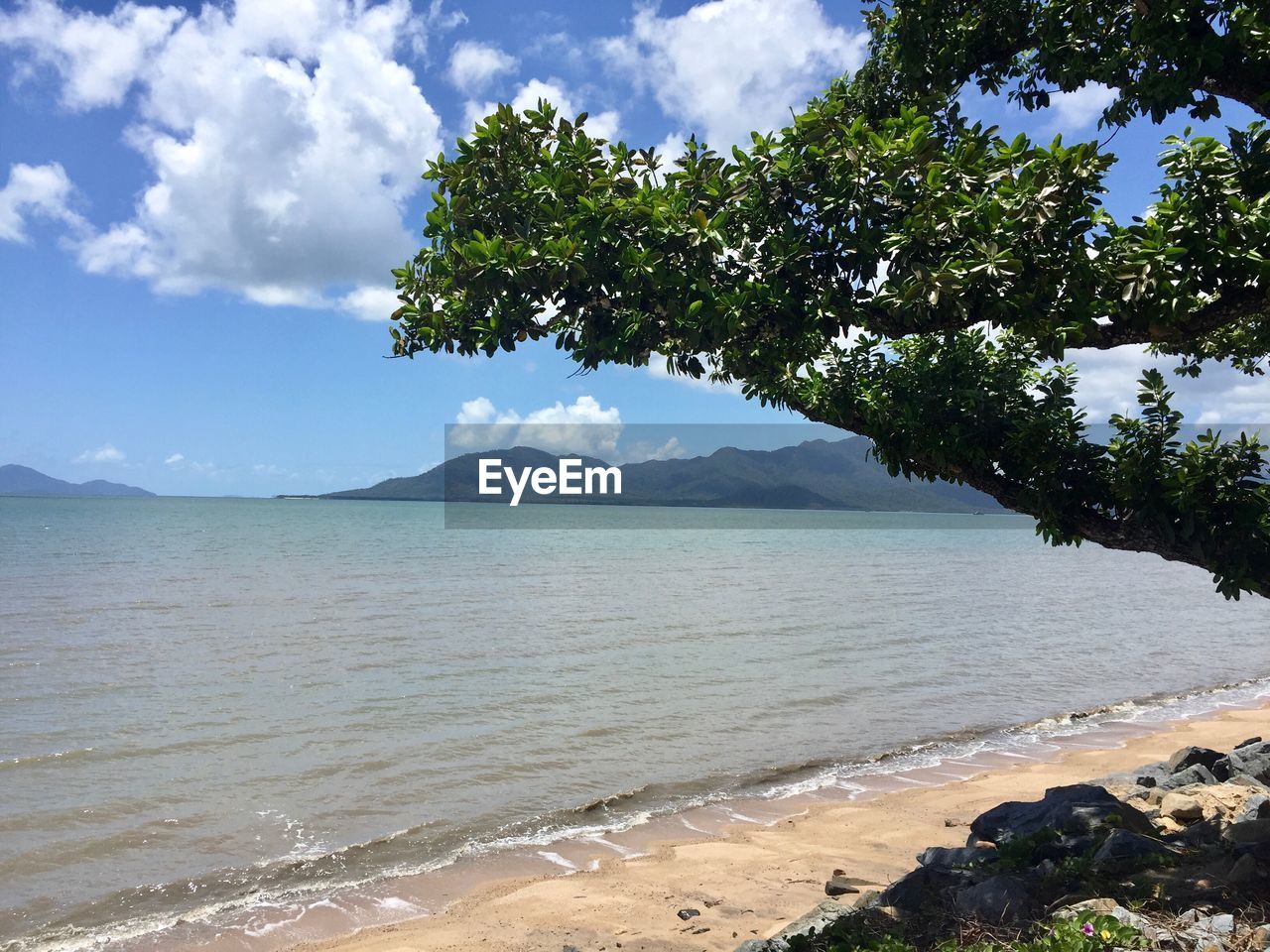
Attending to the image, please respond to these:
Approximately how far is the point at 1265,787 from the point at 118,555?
5259 centimetres

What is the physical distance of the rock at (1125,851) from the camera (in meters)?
6.24

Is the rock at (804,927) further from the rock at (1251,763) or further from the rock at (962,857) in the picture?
the rock at (1251,763)

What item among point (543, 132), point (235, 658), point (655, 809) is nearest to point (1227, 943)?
point (543, 132)

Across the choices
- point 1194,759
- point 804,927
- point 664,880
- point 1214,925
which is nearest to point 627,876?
point 664,880

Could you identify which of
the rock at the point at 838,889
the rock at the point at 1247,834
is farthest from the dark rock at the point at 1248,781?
the rock at the point at 838,889

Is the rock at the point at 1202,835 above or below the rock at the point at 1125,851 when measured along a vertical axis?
below

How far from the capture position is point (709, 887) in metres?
8.77

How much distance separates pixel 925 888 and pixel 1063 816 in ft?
5.78

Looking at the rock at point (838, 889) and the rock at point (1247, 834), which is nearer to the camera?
the rock at point (1247, 834)

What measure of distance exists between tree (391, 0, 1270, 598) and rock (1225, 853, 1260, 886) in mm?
1738

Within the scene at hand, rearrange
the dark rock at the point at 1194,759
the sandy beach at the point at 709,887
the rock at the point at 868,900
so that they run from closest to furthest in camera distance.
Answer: the rock at the point at 868,900 → the sandy beach at the point at 709,887 → the dark rock at the point at 1194,759

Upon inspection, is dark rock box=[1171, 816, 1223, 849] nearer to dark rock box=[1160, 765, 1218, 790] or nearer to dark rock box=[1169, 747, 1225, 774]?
dark rock box=[1160, 765, 1218, 790]

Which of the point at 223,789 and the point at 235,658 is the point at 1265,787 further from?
the point at 235,658

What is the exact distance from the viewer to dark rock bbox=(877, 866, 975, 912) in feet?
20.8
